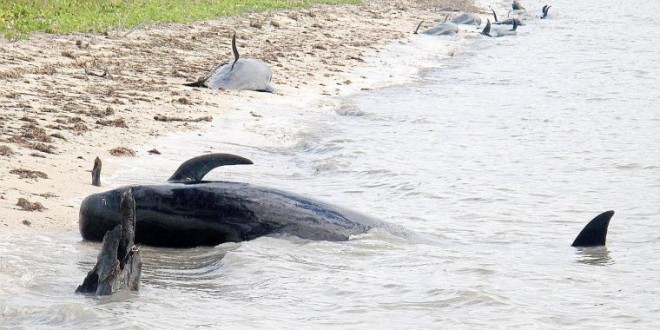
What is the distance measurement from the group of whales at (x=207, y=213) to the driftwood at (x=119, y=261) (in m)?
1.13

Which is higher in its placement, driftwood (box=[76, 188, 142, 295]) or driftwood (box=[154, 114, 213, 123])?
driftwood (box=[76, 188, 142, 295])

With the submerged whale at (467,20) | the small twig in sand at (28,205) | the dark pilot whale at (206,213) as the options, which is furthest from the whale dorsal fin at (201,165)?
the submerged whale at (467,20)

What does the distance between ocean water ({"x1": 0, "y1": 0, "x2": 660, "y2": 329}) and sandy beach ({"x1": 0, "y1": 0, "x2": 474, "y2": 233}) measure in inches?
18.5

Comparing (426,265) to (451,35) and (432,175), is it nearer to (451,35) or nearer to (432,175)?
(432,175)

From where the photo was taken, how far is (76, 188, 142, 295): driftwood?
543 centimetres

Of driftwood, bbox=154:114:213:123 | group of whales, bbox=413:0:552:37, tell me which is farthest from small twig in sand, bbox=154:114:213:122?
group of whales, bbox=413:0:552:37

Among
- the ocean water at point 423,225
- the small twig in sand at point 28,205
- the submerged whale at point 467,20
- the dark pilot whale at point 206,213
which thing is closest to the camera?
the ocean water at point 423,225

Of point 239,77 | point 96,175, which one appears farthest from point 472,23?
point 96,175

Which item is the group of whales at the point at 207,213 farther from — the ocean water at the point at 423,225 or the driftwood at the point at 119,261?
the driftwood at the point at 119,261

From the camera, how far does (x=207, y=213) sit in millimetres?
7000

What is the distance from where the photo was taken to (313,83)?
17312mm

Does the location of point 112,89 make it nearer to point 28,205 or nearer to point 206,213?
point 28,205

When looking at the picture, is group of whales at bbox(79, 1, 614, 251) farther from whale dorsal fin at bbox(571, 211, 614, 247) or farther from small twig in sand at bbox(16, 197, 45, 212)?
whale dorsal fin at bbox(571, 211, 614, 247)

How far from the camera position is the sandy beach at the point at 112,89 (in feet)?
28.3
